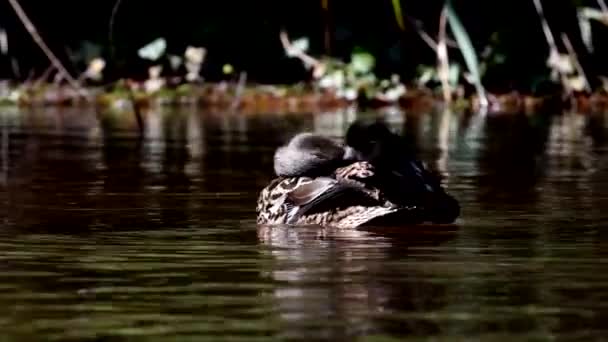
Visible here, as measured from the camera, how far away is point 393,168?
8242mm

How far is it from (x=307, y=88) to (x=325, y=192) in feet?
47.5

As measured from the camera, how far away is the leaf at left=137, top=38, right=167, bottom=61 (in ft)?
76.0

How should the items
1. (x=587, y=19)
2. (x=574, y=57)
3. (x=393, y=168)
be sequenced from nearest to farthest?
(x=393, y=168) → (x=574, y=57) → (x=587, y=19)

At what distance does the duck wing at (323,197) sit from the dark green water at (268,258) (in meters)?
0.14

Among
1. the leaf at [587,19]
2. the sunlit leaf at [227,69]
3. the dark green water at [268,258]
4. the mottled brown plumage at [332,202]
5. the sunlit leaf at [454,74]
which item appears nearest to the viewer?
the dark green water at [268,258]

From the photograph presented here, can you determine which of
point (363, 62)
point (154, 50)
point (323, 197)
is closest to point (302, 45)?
point (363, 62)

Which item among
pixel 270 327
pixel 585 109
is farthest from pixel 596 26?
pixel 270 327

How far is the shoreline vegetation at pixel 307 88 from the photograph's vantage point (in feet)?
70.9

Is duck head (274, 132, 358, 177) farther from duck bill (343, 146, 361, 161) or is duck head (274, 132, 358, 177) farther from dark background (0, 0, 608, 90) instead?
dark background (0, 0, 608, 90)

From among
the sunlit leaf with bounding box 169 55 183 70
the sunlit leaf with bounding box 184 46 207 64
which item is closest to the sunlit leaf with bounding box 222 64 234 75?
the sunlit leaf with bounding box 184 46 207 64

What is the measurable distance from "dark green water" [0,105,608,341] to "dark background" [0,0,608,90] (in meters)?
8.60

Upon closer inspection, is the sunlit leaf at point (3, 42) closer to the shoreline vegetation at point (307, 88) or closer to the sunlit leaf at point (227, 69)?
the shoreline vegetation at point (307, 88)

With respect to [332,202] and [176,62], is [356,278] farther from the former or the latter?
[176,62]

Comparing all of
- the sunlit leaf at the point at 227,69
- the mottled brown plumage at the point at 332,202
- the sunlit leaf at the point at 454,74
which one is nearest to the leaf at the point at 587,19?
the sunlit leaf at the point at 454,74
